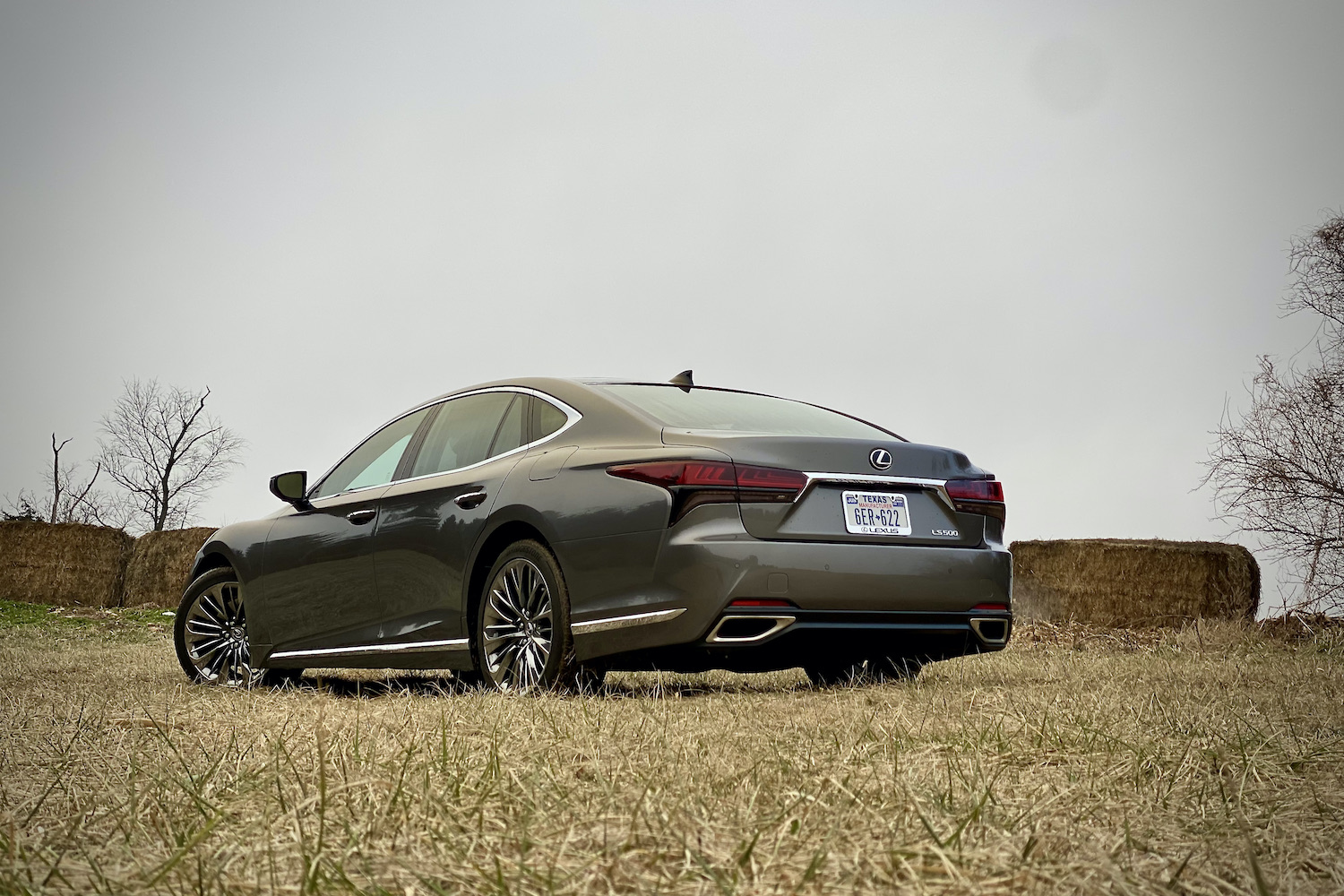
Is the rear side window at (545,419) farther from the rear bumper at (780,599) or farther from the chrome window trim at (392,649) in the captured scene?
the chrome window trim at (392,649)

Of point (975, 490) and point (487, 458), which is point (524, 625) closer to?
point (487, 458)

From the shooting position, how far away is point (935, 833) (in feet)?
7.27

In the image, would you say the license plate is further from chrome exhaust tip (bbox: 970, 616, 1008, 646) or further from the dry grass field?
the dry grass field

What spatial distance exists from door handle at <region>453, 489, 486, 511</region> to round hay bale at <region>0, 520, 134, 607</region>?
1771 cm

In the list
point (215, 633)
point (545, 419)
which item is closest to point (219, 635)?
point (215, 633)

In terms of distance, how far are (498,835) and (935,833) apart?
818 mm

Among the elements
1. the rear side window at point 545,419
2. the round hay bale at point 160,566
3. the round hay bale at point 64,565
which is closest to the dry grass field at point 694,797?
the rear side window at point 545,419

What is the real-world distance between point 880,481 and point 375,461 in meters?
3.07

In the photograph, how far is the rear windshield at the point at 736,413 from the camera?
5.25m

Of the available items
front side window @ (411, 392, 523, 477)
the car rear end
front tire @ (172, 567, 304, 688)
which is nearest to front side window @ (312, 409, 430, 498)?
front side window @ (411, 392, 523, 477)

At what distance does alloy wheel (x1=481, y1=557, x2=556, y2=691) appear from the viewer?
17.1 feet

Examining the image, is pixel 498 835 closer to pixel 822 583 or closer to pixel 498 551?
pixel 822 583

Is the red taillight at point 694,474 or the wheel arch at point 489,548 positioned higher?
the red taillight at point 694,474

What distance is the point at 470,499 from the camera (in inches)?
221
